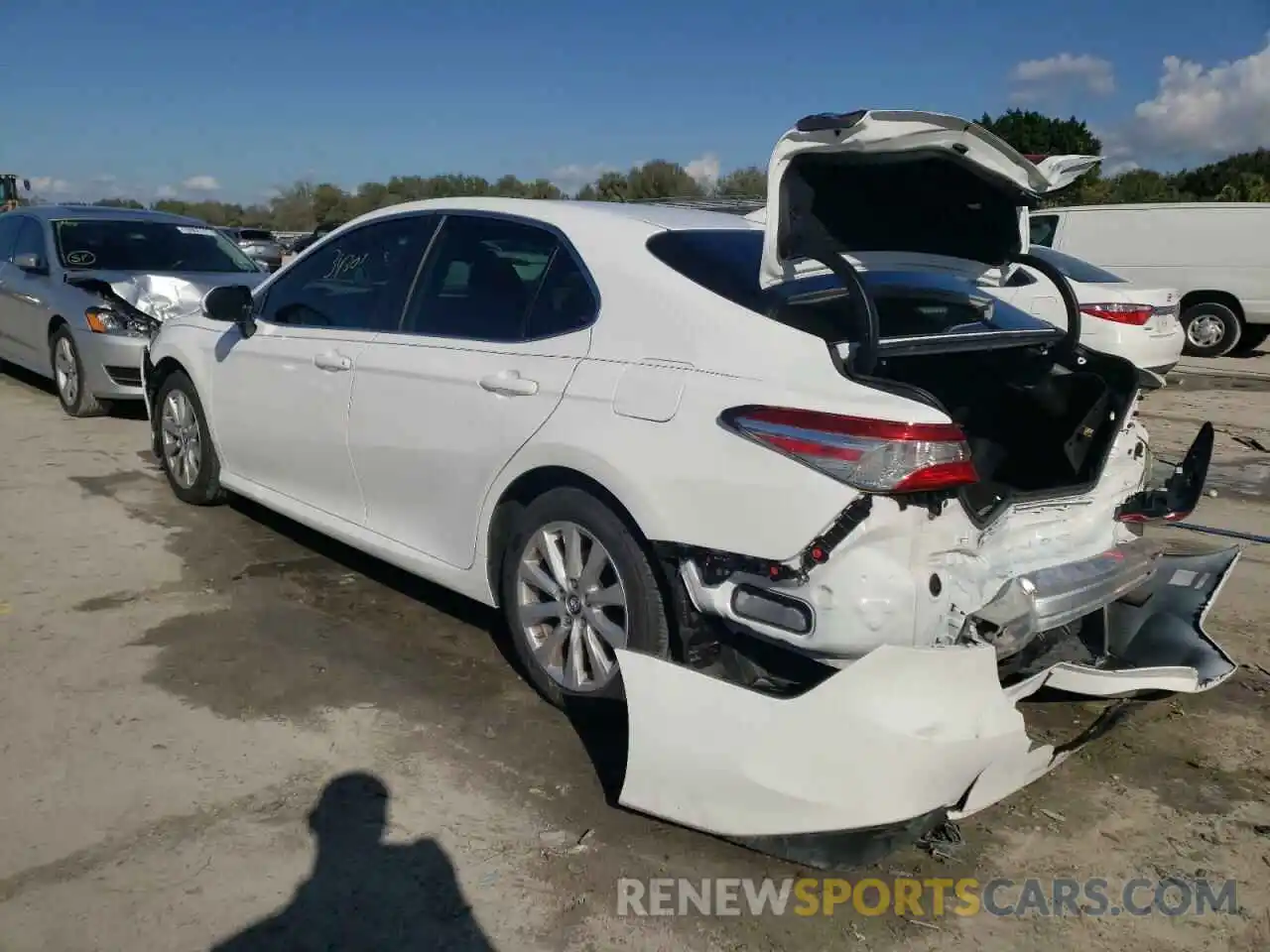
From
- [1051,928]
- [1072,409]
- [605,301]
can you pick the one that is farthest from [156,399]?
[1051,928]

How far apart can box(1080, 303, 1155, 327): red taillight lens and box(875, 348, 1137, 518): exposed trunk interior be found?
22.4ft

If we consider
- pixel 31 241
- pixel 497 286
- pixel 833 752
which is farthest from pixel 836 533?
pixel 31 241

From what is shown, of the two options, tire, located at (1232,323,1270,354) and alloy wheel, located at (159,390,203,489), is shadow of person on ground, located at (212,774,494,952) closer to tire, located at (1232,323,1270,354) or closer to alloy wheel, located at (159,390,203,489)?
alloy wheel, located at (159,390,203,489)

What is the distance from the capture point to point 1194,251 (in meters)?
14.4

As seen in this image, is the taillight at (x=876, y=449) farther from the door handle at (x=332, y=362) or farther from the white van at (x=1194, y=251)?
the white van at (x=1194, y=251)

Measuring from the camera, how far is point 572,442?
128 inches

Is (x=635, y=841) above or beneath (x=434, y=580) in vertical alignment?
beneath

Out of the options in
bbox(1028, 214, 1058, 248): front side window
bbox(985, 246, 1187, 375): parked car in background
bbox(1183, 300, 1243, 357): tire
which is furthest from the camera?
bbox(1028, 214, 1058, 248): front side window

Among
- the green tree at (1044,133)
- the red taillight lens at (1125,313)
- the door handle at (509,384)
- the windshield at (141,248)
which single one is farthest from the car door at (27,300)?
the green tree at (1044,133)

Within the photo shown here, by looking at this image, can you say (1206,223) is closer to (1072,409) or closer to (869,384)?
(1072,409)

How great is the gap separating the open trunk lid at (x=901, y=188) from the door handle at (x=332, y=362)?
6.15 ft

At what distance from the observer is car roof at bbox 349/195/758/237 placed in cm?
362

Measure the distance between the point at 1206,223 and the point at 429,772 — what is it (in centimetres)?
1443

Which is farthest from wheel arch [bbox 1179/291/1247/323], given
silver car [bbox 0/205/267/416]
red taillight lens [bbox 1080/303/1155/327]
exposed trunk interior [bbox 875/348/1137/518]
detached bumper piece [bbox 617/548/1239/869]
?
detached bumper piece [bbox 617/548/1239/869]
